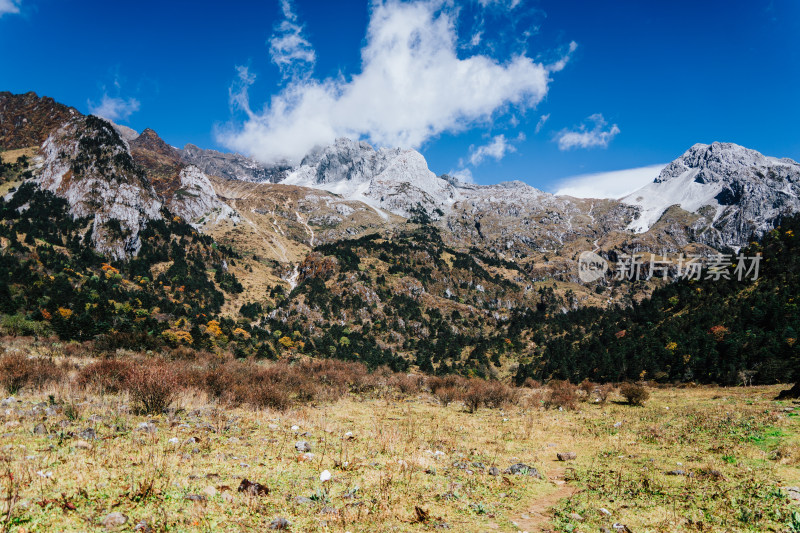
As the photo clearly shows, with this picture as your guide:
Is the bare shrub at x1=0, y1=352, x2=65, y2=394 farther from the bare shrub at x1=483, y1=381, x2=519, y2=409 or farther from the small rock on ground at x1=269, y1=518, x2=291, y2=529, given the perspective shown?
the bare shrub at x1=483, y1=381, x2=519, y2=409

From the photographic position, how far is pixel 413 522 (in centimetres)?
766

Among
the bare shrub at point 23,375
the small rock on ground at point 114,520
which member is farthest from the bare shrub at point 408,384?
the small rock on ground at point 114,520

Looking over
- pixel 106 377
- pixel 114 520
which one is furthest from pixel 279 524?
pixel 106 377

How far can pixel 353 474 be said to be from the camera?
10.2 meters

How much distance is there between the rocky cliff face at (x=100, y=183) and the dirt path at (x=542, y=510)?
18718 cm

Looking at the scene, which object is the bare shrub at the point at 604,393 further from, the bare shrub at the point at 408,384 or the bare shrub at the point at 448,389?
the bare shrub at the point at 408,384

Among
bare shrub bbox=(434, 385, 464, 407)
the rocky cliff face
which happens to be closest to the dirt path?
bare shrub bbox=(434, 385, 464, 407)

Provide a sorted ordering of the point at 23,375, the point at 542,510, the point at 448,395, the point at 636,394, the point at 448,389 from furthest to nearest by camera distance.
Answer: the point at 448,389
the point at 448,395
the point at 636,394
the point at 23,375
the point at 542,510

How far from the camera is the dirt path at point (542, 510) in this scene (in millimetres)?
8016

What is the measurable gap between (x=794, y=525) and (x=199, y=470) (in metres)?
13.3

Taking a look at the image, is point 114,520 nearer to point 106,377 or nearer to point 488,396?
point 106,377

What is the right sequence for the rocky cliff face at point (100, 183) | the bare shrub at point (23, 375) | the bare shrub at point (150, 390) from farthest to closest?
the rocky cliff face at point (100, 183)
the bare shrub at point (23, 375)
the bare shrub at point (150, 390)

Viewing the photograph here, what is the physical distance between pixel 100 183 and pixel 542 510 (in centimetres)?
22393

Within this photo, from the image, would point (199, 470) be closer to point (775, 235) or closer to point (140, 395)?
point (140, 395)
